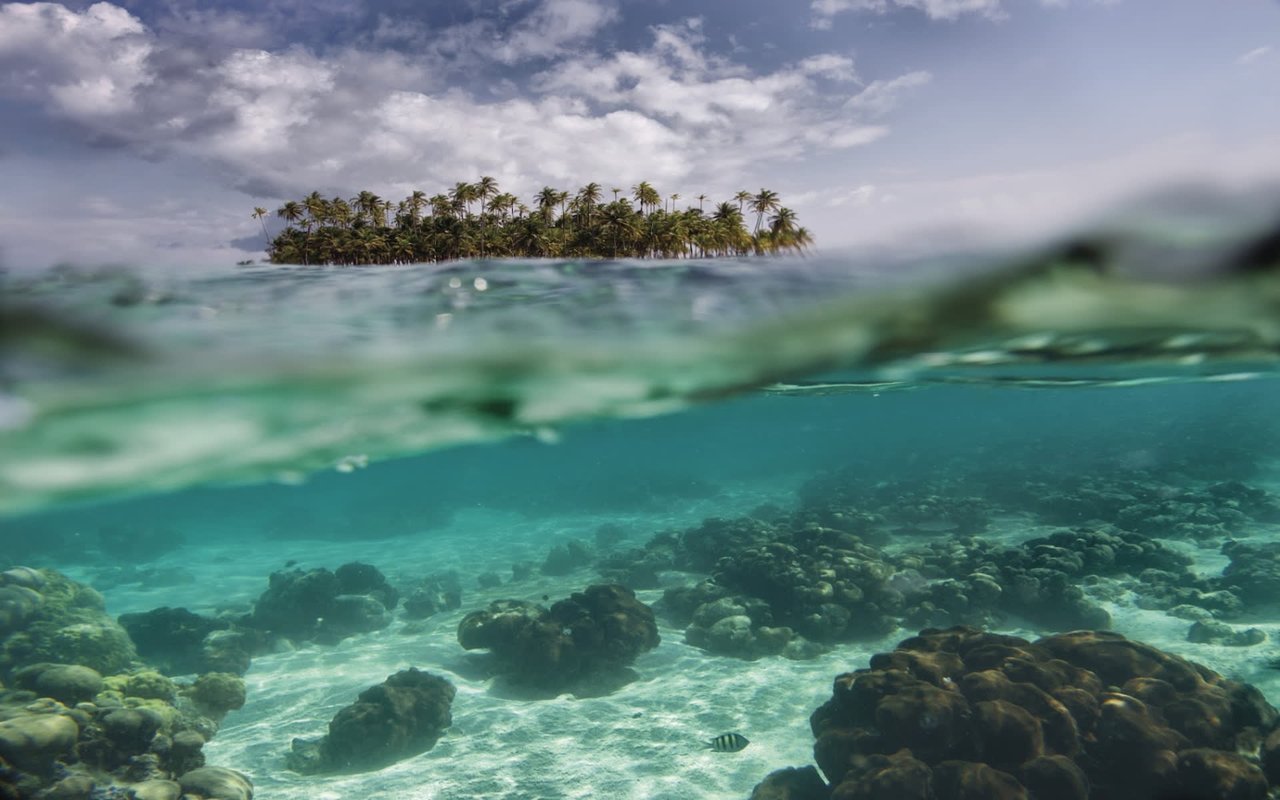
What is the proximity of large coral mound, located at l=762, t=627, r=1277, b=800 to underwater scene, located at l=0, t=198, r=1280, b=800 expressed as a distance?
0.04m

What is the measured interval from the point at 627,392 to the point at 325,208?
2688 inches

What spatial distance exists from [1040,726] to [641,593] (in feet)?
43.0

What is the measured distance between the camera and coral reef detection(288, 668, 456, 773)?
12203 mm

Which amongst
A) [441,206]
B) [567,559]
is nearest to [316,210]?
[441,206]

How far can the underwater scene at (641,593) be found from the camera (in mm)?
8055

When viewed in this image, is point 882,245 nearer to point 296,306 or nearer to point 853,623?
point 296,306

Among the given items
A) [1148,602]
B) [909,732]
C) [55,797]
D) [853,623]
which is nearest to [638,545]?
[853,623]

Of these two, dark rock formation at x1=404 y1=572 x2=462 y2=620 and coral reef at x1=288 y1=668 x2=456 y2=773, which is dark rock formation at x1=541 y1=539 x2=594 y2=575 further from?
coral reef at x1=288 y1=668 x2=456 y2=773

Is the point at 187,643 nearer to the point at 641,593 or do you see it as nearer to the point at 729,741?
the point at 641,593

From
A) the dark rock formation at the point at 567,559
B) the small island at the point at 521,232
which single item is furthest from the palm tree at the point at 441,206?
the dark rock formation at the point at 567,559

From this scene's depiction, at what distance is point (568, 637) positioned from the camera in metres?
15.1

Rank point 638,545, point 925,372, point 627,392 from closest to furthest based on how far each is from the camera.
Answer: point 627,392 < point 925,372 < point 638,545

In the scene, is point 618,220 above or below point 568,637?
above

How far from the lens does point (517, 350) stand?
353 inches
